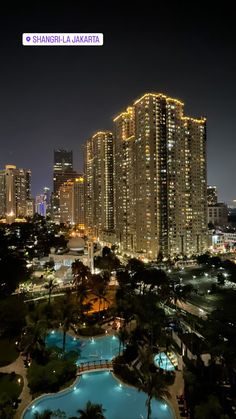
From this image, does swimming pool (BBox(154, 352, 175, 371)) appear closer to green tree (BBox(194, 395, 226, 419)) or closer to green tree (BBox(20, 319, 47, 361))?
green tree (BBox(194, 395, 226, 419))

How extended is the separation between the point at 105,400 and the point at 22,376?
8.00 meters

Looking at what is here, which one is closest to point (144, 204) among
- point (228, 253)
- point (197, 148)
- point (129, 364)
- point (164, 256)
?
point (164, 256)

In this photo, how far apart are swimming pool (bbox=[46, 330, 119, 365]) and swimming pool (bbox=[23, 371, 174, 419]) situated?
3.60m

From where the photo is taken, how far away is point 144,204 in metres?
92.4

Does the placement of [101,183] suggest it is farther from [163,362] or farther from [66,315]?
[163,362]

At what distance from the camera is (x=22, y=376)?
1108 inches

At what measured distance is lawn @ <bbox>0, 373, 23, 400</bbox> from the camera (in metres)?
23.6

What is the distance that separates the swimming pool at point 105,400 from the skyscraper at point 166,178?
62.2 m

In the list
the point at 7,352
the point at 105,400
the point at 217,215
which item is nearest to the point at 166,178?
the point at 7,352

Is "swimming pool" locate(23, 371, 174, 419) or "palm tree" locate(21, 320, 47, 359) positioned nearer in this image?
"swimming pool" locate(23, 371, 174, 419)

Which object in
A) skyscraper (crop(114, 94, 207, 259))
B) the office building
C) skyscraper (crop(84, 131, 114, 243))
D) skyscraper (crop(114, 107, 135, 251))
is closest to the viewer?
skyscraper (crop(114, 94, 207, 259))

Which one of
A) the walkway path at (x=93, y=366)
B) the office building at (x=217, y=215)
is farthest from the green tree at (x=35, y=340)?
the office building at (x=217, y=215)

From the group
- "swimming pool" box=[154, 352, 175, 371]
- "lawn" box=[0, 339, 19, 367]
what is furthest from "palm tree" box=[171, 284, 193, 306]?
"lawn" box=[0, 339, 19, 367]

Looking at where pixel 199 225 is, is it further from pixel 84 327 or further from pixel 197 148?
pixel 84 327
